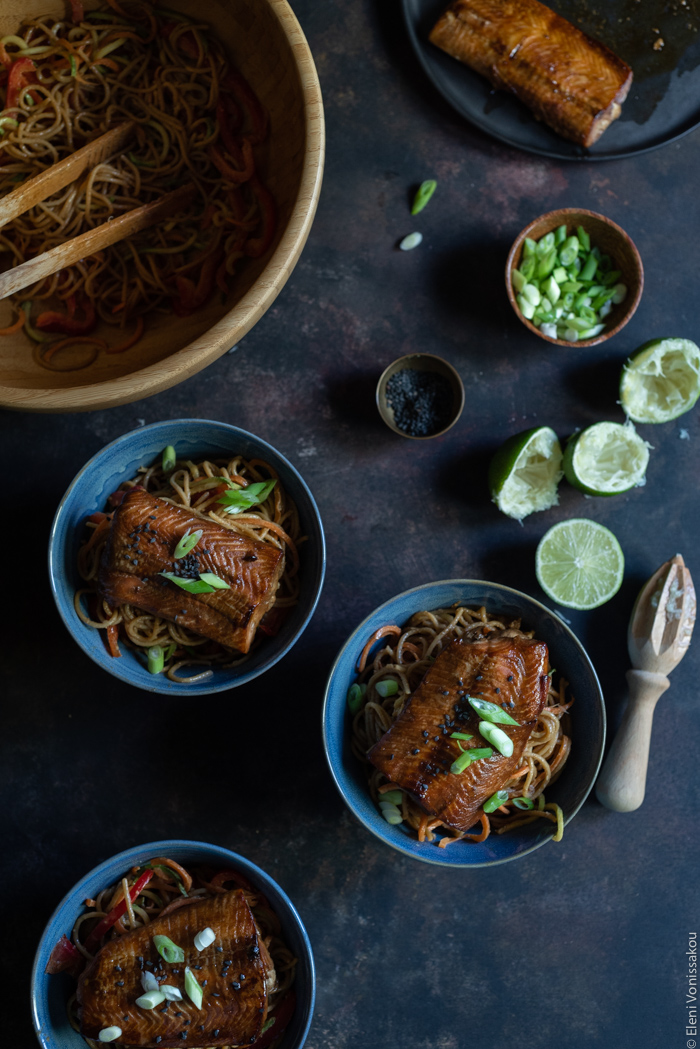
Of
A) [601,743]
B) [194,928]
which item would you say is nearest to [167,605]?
[194,928]

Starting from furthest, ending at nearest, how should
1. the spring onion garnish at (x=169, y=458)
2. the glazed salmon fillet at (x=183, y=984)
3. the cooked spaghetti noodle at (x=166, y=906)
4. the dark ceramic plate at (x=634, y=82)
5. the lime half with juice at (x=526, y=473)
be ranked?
1. the dark ceramic plate at (x=634, y=82)
2. the lime half with juice at (x=526, y=473)
3. the spring onion garnish at (x=169, y=458)
4. the cooked spaghetti noodle at (x=166, y=906)
5. the glazed salmon fillet at (x=183, y=984)

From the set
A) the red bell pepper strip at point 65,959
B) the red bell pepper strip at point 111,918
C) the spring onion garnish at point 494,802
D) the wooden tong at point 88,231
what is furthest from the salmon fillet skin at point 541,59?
the red bell pepper strip at point 65,959

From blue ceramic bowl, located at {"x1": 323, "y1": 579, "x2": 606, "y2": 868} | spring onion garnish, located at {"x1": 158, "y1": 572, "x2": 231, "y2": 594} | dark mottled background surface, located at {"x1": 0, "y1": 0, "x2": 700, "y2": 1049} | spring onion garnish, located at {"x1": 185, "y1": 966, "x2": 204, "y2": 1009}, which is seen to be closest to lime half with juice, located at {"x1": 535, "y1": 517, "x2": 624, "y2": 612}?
dark mottled background surface, located at {"x1": 0, "y1": 0, "x2": 700, "y2": 1049}

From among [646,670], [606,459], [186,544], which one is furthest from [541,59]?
[646,670]

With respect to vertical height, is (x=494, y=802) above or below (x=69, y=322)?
below

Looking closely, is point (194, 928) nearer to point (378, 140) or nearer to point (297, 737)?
point (297, 737)

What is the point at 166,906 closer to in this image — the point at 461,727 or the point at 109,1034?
the point at 109,1034

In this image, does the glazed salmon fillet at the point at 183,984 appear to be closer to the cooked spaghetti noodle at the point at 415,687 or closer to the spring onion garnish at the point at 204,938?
the spring onion garnish at the point at 204,938
